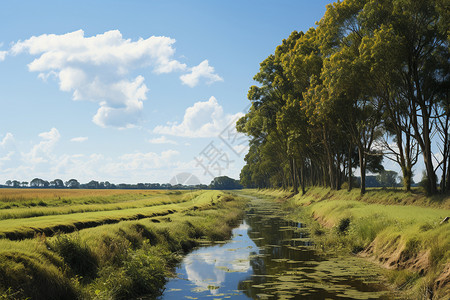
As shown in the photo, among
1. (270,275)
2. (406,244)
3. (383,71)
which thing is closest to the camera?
(406,244)

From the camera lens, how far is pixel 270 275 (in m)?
15.1

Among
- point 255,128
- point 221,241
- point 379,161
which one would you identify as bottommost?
point 221,241

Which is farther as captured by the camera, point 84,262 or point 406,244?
point 406,244

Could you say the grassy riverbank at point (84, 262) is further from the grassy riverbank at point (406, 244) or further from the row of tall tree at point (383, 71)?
the row of tall tree at point (383, 71)

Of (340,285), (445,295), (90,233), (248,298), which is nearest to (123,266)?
(90,233)

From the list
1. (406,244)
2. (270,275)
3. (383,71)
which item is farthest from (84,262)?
(383,71)

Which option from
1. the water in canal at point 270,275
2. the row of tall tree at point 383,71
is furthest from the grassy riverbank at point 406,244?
the row of tall tree at point 383,71

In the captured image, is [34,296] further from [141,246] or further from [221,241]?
[221,241]

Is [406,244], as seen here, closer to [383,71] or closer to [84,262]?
[84,262]

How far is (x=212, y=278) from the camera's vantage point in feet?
49.9

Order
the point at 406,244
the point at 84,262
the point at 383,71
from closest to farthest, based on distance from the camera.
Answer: the point at 84,262 < the point at 406,244 < the point at 383,71

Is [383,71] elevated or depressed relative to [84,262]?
elevated

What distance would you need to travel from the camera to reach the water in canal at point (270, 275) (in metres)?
12.6

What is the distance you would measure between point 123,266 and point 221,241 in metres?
12.7
